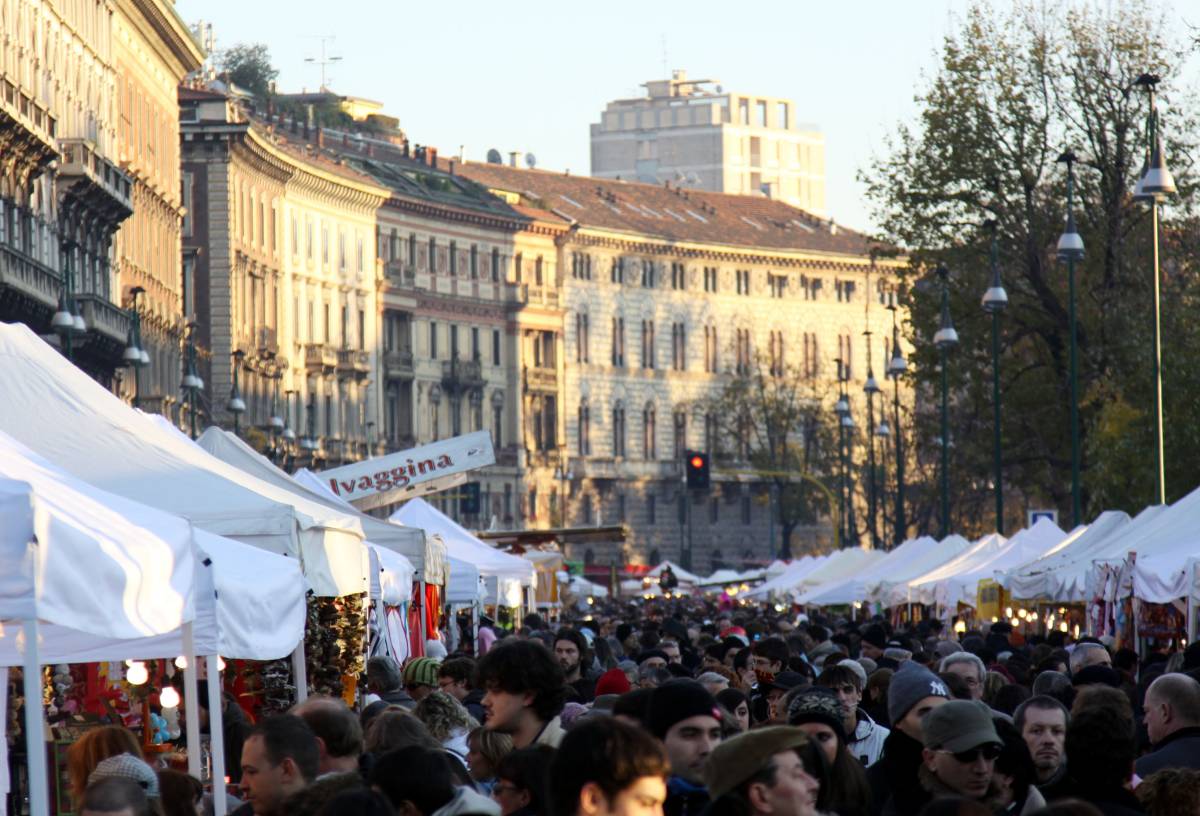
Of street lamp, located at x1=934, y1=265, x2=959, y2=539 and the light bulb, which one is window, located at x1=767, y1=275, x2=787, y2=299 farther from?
the light bulb

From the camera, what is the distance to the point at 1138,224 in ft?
172

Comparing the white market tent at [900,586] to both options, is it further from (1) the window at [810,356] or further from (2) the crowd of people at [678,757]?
(1) the window at [810,356]

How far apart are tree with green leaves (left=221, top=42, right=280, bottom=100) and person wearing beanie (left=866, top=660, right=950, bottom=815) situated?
4219 inches

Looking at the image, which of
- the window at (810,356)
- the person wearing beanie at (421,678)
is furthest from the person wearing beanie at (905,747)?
the window at (810,356)

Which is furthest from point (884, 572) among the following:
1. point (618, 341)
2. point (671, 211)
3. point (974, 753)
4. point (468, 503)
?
point (671, 211)

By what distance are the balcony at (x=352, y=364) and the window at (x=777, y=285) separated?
33952 mm

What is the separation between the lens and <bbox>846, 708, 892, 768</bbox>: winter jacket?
13.6m

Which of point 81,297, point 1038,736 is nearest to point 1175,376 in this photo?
point 81,297

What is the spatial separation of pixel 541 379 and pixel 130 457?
115886 millimetres

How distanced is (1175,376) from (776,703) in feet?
100

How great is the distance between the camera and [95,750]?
11.1 meters

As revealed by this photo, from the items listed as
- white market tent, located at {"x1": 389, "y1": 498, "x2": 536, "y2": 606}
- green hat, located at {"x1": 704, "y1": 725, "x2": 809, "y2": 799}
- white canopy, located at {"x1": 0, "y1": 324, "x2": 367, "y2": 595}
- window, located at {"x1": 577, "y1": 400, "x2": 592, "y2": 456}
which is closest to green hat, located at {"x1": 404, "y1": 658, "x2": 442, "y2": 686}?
white canopy, located at {"x1": 0, "y1": 324, "x2": 367, "y2": 595}

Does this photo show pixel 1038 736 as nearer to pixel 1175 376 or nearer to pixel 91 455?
pixel 91 455

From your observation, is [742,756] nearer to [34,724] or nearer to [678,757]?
[678,757]
